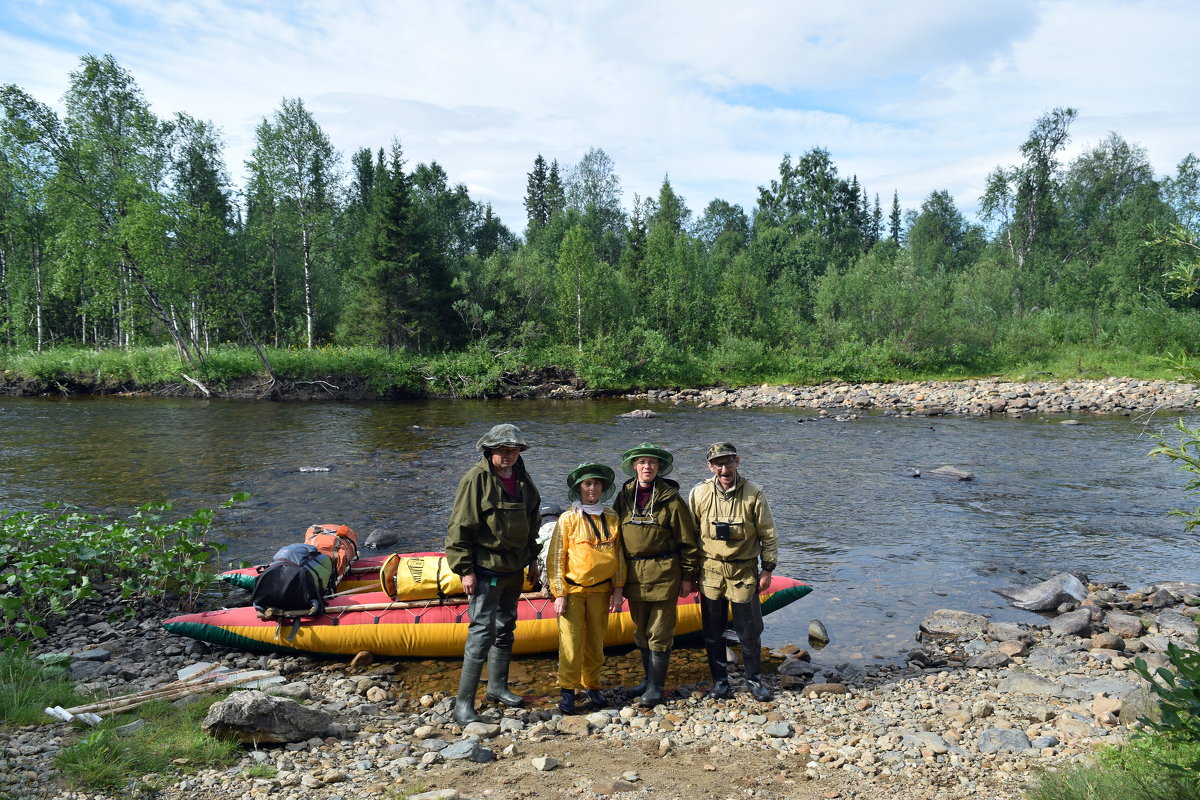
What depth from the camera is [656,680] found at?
574 cm

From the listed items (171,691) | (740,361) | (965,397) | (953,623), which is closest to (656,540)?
(171,691)

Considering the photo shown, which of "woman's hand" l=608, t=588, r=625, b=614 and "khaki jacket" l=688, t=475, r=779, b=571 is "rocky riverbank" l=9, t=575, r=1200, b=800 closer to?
"woman's hand" l=608, t=588, r=625, b=614

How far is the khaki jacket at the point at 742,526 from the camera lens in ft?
18.7

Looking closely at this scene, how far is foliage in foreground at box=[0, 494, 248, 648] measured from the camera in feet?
22.3

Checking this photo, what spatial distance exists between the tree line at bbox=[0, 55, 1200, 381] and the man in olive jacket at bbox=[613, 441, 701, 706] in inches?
1155

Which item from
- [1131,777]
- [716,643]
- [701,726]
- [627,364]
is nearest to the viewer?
[1131,777]

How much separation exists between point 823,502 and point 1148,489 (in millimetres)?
6231

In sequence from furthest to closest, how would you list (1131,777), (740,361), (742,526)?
(740,361), (742,526), (1131,777)

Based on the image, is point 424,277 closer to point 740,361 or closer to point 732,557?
point 740,361

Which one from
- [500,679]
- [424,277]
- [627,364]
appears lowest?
[500,679]

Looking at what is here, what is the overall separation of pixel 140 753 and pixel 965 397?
30085mm

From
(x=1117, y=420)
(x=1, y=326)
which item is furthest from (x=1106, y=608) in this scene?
(x=1, y=326)

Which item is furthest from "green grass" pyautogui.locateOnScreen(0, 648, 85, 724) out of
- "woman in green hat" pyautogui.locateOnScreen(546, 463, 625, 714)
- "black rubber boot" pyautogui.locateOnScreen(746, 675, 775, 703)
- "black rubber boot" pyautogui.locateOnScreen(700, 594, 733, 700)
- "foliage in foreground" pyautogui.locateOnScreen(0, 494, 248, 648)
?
"black rubber boot" pyautogui.locateOnScreen(746, 675, 775, 703)

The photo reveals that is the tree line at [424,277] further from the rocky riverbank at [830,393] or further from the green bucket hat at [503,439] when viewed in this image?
the green bucket hat at [503,439]
